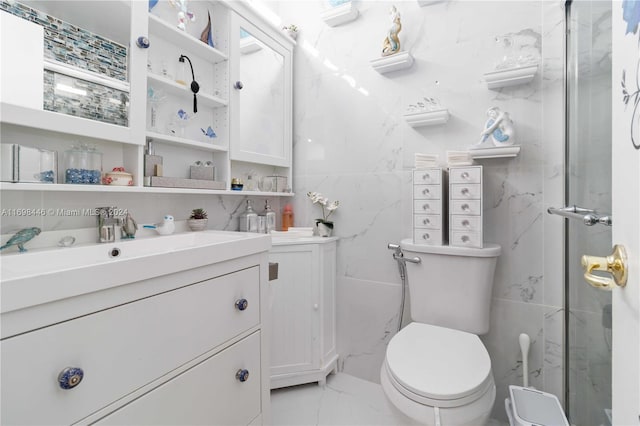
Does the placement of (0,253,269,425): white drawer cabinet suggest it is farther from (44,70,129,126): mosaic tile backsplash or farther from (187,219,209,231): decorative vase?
(44,70,129,126): mosaic tile backsplash

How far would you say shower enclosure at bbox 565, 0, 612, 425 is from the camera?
833 millimetres

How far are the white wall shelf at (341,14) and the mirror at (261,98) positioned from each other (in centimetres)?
37

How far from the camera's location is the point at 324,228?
185cm

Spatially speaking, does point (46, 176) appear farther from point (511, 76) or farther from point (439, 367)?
point (511, 76)

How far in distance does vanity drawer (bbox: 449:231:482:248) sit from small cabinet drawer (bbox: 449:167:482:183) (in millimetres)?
239

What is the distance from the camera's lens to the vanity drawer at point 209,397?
79cm

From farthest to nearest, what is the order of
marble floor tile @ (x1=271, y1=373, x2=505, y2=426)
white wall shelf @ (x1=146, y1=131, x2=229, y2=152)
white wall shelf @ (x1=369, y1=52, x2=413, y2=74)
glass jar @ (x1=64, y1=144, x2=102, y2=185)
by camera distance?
white wall shelf @ (x1=369, y1=52, x2=413, y2=74), marble floor tile @ (x1=271, y1=373, x2=505, y2=426), white wall shelf @ (x1=146, y1=131, x2=229, y2=152), glass jar @ (x1=64, y1=144, x2=102, y2=185)

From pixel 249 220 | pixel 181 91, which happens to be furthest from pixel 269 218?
pixel 181 91

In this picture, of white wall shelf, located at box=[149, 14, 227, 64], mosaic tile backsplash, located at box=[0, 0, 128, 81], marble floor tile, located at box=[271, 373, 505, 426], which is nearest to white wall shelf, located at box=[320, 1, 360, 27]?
white wall shelf, located at box=[149, 14, 227, 64]

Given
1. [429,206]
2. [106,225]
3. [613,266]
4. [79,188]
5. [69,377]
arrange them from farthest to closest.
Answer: [429,206], [106,225], [79,188], [69,377], [613,266]

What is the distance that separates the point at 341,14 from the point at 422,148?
96 cm

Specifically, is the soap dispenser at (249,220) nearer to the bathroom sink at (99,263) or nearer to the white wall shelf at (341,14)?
the bathroom sink at (99,263)

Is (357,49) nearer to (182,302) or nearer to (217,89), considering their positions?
(217,89)

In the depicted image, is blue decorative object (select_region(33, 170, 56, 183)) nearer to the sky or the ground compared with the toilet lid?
nearer to the sky
